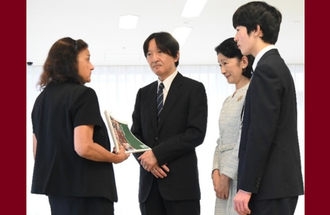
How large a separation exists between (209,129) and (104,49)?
2753mm

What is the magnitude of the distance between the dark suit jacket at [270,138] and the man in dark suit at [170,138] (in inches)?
29.9

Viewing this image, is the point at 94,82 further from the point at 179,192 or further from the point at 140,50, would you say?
the point at 179,192

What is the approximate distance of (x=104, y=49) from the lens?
311 inches

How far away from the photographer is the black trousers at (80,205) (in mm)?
2229

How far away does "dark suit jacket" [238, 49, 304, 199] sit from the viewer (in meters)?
1.89

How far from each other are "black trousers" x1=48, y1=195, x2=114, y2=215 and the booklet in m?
0.27

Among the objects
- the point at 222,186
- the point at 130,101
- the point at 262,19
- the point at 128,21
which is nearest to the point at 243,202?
the point at 222,186

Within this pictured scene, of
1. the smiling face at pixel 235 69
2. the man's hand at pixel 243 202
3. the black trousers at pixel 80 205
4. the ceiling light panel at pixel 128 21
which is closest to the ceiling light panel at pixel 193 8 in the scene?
the ceiling light panel at pixel 128 21

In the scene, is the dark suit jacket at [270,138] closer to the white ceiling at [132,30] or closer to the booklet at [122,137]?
the booklet at [122,137]

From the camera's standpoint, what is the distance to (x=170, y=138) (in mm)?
2695

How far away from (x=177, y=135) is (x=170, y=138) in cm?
4

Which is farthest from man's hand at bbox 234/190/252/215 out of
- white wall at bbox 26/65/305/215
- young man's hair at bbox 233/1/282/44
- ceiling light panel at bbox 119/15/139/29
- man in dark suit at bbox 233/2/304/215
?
white wall at bbox 26/65/305/215

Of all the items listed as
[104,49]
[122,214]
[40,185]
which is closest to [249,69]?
[40,185]

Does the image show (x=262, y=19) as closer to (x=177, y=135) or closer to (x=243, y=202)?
(x=243, y=202)
